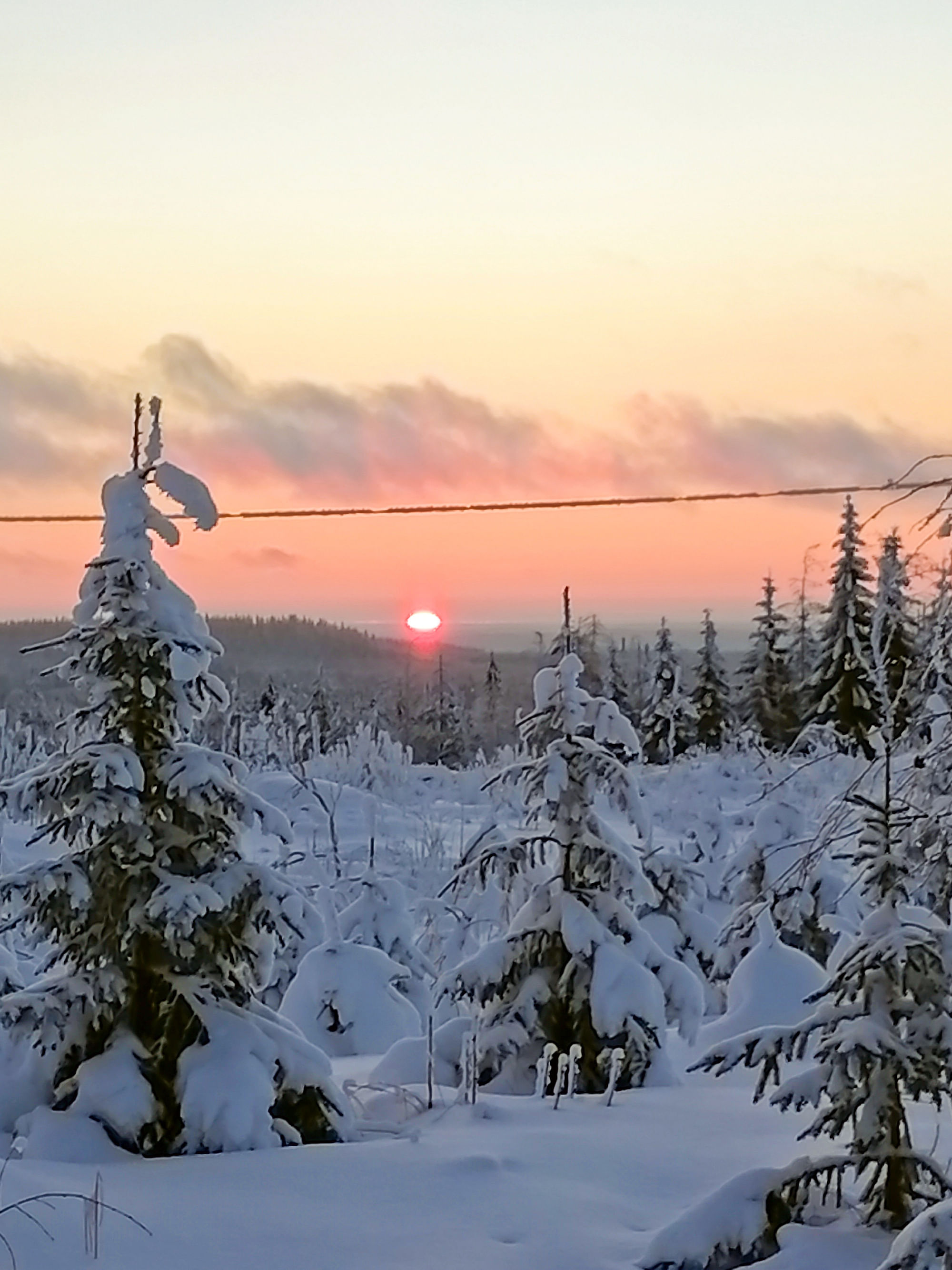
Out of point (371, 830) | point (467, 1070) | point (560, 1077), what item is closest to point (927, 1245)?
point (560, 1077)

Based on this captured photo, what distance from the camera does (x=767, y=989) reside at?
30.5 feet

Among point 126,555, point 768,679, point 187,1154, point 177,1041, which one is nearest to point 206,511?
point 126,555

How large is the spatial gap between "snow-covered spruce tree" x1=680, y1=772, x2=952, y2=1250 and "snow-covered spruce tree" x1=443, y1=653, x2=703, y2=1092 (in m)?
3.28

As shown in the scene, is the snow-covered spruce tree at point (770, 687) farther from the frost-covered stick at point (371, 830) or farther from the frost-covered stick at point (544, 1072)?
the frost-covered stick at point (544, 1072)

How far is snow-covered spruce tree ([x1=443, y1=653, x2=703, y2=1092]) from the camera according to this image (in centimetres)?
782

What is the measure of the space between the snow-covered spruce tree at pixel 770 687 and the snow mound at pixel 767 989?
128ft

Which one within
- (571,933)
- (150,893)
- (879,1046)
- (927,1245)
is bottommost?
(927,1245)

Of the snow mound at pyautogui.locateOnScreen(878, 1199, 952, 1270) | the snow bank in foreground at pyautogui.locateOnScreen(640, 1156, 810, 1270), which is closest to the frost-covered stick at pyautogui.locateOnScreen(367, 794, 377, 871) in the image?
the snow bank in foreground at pyautogui.locateOnScreen(640, 1156, 810, 1270)

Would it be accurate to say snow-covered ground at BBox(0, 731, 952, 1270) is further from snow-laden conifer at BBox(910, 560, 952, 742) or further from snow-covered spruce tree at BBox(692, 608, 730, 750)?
snow-covered spruce tree at BBox(692, 608, 730, 750)

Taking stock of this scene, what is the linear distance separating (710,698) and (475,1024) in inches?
1735

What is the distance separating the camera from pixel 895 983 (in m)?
4.29

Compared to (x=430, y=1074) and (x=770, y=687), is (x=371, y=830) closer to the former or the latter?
(x=430, y=1074)

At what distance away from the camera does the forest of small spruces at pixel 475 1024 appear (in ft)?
14.2

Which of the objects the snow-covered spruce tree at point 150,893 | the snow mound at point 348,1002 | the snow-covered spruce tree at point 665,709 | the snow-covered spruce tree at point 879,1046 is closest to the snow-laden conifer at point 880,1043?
the snow-covered spruce tree at point 879,1046
